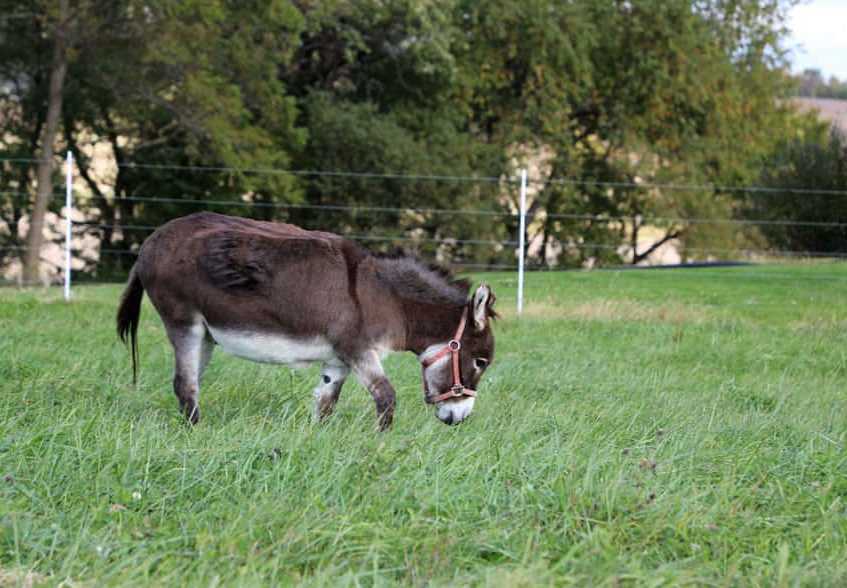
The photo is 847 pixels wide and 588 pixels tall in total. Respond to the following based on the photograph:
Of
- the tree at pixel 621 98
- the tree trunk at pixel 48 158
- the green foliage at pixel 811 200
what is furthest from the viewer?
the tree at pixel 621 98

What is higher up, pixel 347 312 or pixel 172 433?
pixel 347 312

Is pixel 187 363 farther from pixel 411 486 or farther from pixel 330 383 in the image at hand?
pixel 411 486

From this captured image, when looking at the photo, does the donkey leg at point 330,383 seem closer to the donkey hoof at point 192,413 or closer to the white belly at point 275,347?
the white belly at point 275,347

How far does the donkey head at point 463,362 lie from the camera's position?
259 inches

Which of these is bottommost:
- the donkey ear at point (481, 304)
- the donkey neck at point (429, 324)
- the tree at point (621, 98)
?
the donkey neck at point (429, 324)

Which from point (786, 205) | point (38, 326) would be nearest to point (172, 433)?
point (38, 326)

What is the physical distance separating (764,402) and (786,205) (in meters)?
25.3

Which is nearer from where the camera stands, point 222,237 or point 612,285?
point 222,237

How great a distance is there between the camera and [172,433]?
568 centimetres

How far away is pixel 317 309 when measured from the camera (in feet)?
21.5

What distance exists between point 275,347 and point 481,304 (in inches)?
48.9

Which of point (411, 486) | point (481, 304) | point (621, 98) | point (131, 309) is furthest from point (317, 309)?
point (621, 98)

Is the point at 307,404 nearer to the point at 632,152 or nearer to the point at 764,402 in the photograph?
the point at 764,402

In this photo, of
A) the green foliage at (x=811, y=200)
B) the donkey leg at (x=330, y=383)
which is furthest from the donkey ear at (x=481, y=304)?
the green foliage at (x=811, y=200)
